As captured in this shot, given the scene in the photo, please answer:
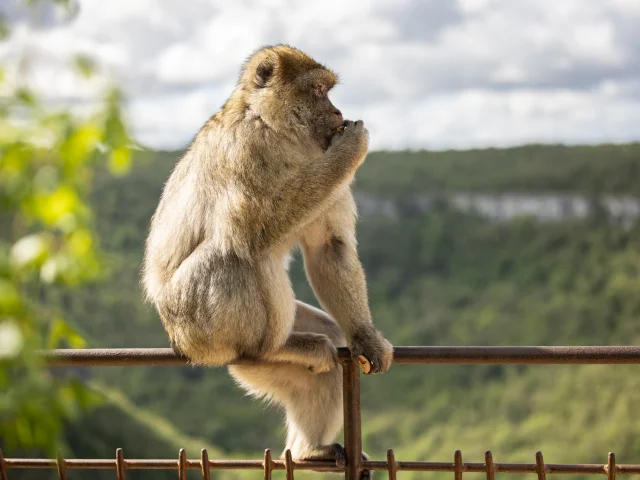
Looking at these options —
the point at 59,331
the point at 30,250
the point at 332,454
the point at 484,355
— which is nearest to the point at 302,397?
the point at 332,454

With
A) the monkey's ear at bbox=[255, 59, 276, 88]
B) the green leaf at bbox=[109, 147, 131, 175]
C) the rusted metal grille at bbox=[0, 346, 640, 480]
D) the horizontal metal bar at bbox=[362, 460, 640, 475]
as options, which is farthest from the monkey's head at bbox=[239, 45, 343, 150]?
the green leaf at bbox=[109, 147, 131, 175]

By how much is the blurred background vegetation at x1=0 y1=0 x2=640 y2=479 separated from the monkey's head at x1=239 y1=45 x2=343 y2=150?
37.4 m

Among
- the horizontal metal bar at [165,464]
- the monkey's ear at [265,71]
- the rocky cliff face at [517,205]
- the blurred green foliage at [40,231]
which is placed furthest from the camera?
the rocky cliff face at [517,205]

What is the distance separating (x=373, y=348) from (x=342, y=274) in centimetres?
40

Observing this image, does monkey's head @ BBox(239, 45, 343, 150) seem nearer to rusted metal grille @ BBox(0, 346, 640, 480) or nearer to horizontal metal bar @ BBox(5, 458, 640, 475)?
rusted metal grille @ BBox(0, 346, 640, 480)

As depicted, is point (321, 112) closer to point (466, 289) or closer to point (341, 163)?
point (341, 163)

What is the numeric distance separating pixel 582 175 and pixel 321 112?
63536 millimetres

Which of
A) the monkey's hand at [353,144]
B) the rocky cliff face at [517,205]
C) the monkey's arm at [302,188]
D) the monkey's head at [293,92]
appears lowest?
the monkey's arm at [302,188]

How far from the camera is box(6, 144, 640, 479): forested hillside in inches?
2148

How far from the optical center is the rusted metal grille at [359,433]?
2.85m

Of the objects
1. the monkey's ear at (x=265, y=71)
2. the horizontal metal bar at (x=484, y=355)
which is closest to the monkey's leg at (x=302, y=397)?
the horizontal metal bar at (x=484, y=355)

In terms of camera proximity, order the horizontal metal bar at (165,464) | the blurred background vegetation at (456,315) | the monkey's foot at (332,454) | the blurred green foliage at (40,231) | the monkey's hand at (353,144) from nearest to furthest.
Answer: the blurred green foliage at (40,231)
the horizontal metal bar at (165,464)
the monkey's foot at (332,454)
the monkey's hand at (353,144)
the blurred background vegetation at (456,315)

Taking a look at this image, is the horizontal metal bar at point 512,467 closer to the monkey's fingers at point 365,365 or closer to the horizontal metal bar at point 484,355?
the horizontal metal bar at point 484,355

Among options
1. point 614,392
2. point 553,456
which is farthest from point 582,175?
point 553,456
